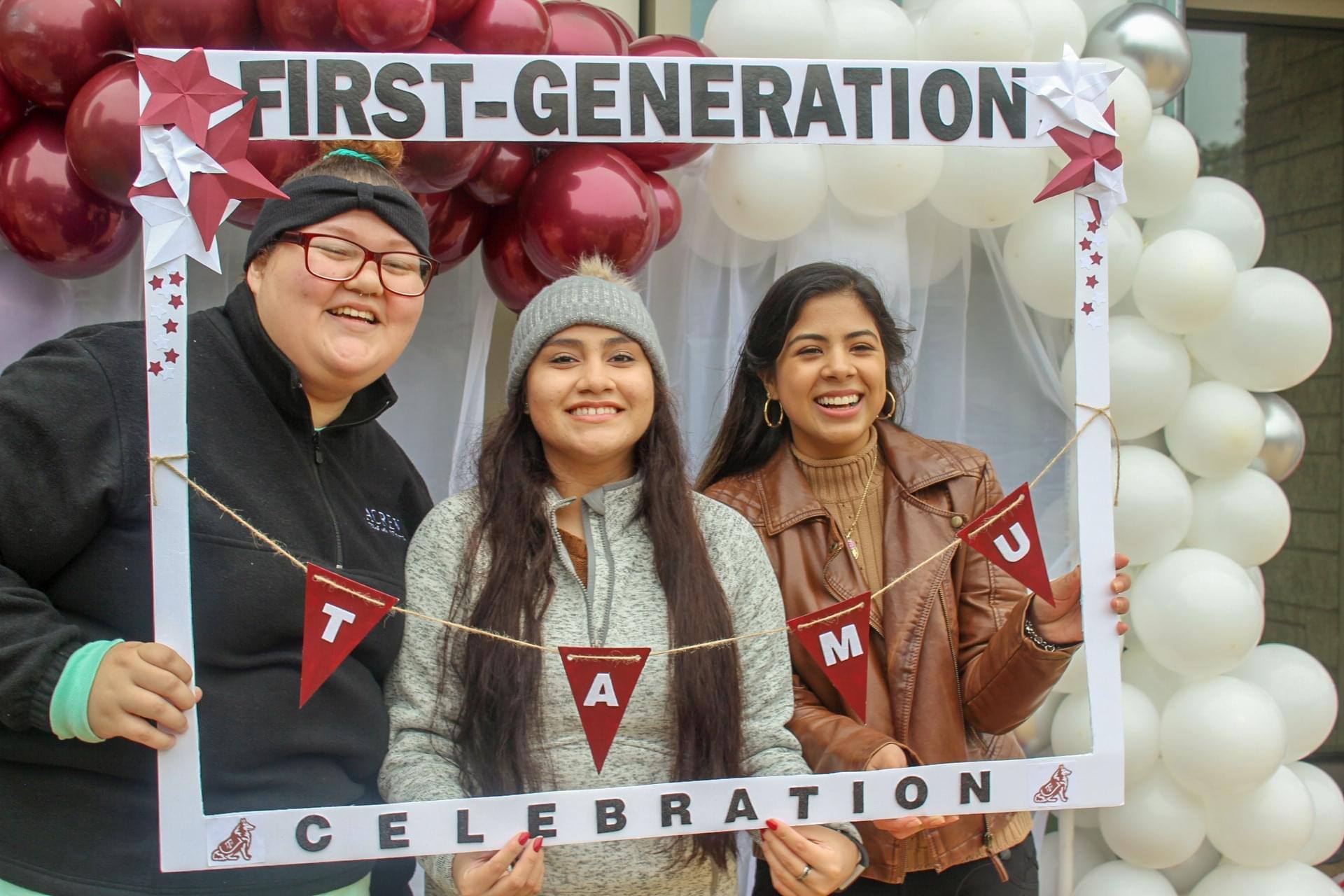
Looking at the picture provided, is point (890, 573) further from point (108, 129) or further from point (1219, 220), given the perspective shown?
point (108, 129)

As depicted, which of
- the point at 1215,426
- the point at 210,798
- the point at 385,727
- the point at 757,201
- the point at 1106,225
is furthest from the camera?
the point at 1215,426

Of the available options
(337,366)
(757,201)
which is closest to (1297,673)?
(757,201)

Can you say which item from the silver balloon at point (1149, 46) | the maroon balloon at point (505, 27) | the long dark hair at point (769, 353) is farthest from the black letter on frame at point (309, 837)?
the silver balloon at point (1149, 46)

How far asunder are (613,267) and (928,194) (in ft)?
2.63

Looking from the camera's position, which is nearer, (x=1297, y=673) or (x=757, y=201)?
(x=757, y=201)

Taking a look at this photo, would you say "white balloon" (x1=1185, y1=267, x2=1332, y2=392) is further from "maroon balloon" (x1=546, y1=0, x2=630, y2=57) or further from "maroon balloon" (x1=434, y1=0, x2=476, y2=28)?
"maroon balloon" (x1=434, y1=0, x2=476, y2=28)

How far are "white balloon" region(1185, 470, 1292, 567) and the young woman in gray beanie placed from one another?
1.45 meters

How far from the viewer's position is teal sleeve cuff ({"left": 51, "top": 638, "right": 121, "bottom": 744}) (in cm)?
139

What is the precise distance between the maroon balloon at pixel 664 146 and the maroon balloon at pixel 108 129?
95 cm

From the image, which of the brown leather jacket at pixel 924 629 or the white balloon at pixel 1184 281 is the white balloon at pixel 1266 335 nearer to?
the white balloon at pixel 1184 281

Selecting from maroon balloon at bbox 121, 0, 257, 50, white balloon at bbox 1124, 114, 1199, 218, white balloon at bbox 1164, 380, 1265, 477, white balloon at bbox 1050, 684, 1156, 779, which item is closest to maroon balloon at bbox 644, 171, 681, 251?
maroon balloon at bbox 121, 0, 257, 50

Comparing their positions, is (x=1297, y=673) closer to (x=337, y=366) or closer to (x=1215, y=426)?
(x=1215, y=426)

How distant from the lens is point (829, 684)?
6.20 ft

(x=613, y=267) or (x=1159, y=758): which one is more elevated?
(x=613, y=267)
